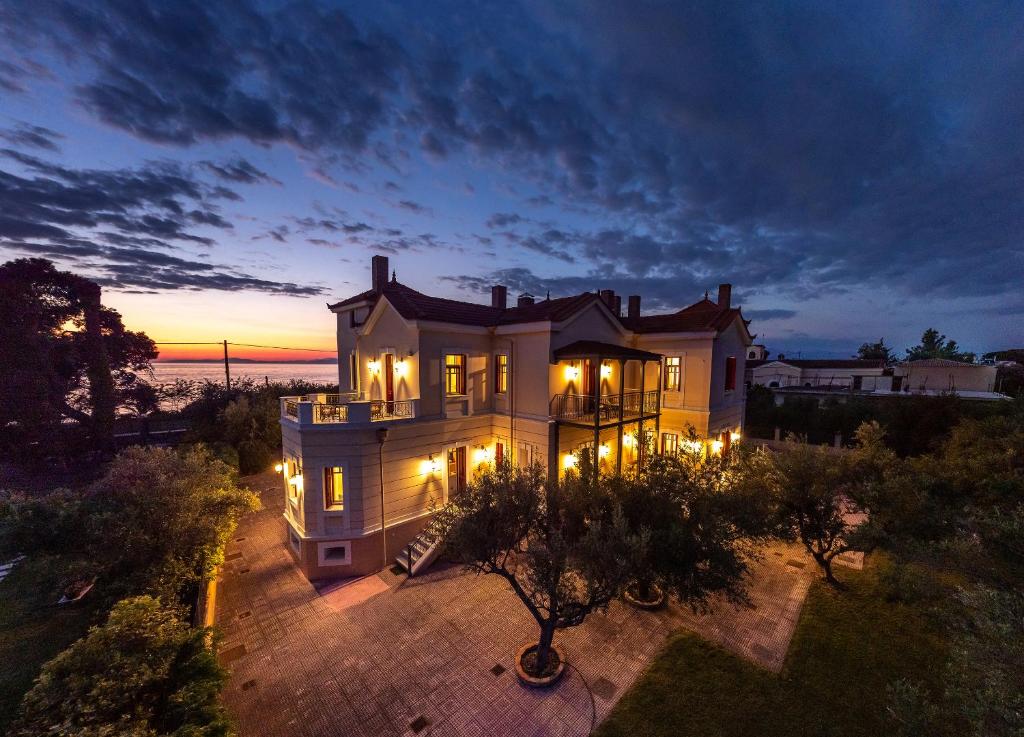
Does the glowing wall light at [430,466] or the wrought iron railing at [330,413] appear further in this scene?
the glowing wall light at [430,466]

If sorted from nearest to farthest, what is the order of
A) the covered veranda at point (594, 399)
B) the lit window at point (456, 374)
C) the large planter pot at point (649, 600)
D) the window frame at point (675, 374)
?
the large planter pot at point (649, 600) < the covered veranda at point (594, 399) < the lit window at point (456, 374) < the window frame at point (675, 374)

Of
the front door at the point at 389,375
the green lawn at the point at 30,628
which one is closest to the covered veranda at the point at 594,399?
the front door at the point at 389,375

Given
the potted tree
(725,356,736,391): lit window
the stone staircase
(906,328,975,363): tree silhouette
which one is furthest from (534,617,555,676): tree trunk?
(906,328,975,363): tree silhouette

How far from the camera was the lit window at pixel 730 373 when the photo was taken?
16.6 m

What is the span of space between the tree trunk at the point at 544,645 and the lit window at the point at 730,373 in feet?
44.5

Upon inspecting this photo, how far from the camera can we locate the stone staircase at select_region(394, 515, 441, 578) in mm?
11523

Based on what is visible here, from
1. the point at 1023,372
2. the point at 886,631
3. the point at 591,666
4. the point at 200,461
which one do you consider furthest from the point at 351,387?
the point at 1023,372

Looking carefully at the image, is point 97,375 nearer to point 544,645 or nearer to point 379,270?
point 379,270

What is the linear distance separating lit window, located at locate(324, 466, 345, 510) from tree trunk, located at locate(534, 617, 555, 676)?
7.12 metres

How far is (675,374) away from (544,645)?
12218 millimetres

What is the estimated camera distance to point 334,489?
39.2ft

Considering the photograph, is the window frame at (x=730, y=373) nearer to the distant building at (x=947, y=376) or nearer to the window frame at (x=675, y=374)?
the window frame at (x=675, y=374)

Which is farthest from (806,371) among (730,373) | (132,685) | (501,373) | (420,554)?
(132,685)

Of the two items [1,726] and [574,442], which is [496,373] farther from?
[1,726]
